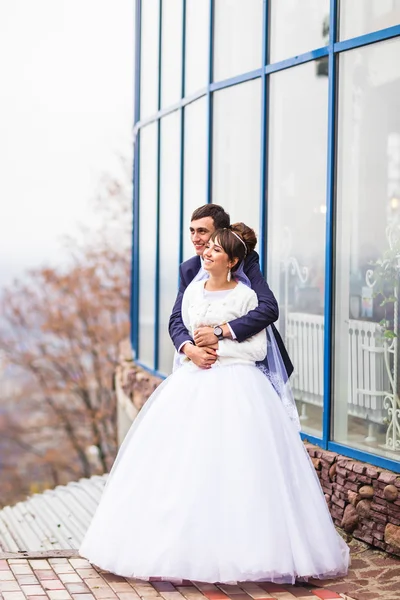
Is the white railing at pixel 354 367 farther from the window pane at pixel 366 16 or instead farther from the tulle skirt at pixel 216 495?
the window pane at pixel 366 16

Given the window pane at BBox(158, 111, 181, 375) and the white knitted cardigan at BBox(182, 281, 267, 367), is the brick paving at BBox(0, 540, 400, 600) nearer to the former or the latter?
the white knitted cardigan at BBox(182, 281, 267, 367)

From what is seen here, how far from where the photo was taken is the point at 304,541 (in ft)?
15.5

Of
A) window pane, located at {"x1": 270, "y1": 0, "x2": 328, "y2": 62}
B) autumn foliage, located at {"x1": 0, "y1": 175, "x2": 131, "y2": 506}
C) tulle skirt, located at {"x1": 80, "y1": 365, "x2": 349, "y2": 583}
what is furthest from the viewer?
autumn foliage, located at {"x1": 0, "y1": 175, "x2": 131, "y2": 506}

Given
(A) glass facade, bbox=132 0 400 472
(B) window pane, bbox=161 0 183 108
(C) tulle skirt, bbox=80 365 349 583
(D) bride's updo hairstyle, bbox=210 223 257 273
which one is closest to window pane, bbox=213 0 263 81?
(A) glass facade, bbox=132 0 400 472

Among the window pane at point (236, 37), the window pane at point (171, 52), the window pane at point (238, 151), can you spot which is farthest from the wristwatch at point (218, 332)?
the window pane at point (171, 52)

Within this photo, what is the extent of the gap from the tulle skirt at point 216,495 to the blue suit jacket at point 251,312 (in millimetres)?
205

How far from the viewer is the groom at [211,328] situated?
4.98m

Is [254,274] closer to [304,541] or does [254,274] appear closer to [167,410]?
[167,410]

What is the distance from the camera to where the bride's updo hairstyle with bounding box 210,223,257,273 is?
4.99 metres

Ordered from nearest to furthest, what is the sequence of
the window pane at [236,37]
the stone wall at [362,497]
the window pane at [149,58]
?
the stone wall at [362,497]
the window pane at [236,37]
the window pane at [149,58]

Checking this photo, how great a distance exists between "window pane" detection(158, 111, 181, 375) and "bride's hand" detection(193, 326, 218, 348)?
435cm

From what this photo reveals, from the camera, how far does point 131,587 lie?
4.79 metres

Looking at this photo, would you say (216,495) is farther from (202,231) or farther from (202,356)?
(202,231)

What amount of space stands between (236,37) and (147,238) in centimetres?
336
